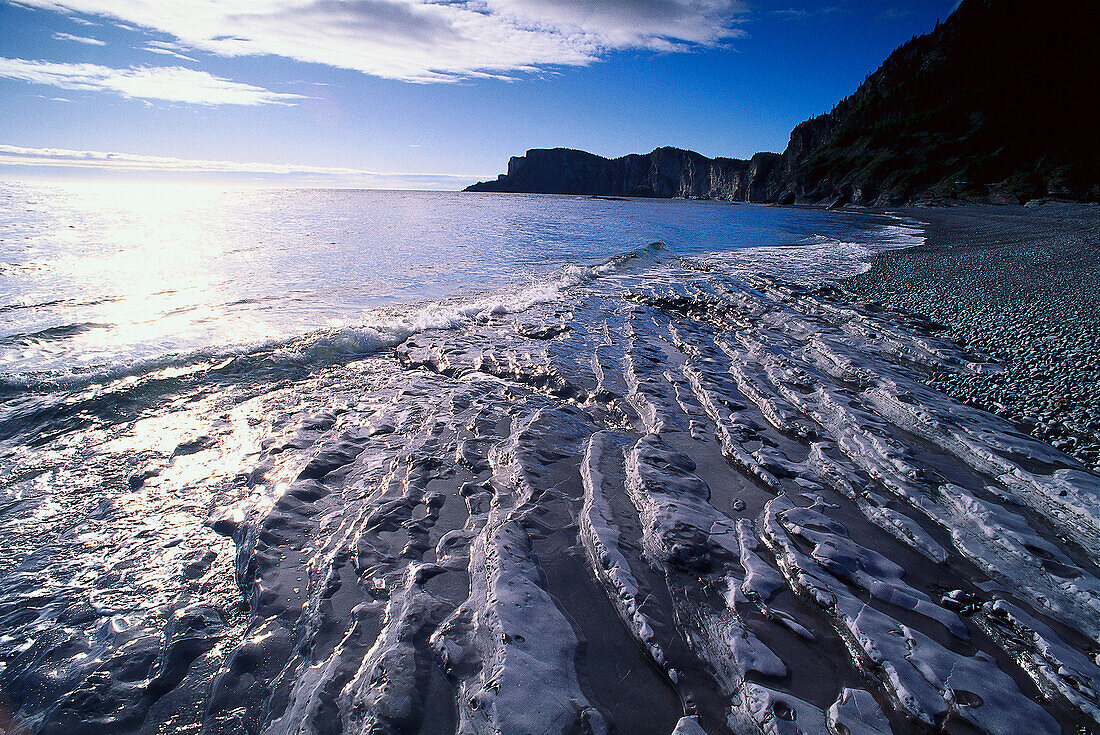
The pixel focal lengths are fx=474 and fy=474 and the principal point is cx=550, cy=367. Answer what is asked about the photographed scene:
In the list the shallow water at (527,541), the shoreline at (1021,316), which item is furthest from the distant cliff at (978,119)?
the shallow water at (527,541)

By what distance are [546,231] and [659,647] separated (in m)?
33.5

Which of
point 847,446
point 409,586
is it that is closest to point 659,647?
point 409,586

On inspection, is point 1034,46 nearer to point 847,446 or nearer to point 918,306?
point 918,306

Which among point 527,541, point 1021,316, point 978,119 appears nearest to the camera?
point 527,541

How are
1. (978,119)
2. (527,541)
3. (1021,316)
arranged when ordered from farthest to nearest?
(978,119) < (1021,316) < (527,541)

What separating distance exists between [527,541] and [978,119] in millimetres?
113543

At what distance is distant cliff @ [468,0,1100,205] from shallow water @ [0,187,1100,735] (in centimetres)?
7077

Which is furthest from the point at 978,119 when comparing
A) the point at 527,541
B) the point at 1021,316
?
the point at 527,541

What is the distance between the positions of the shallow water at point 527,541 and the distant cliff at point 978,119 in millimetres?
70775

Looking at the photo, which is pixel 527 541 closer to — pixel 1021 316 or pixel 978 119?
pixel 1021 316

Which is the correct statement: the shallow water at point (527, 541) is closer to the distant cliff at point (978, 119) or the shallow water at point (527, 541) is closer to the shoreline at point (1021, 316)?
the shoreline at point (1021, 316)

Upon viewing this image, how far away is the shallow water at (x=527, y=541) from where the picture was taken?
2723 millimetres

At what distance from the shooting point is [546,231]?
3444 cm

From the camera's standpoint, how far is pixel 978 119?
3147 inches
